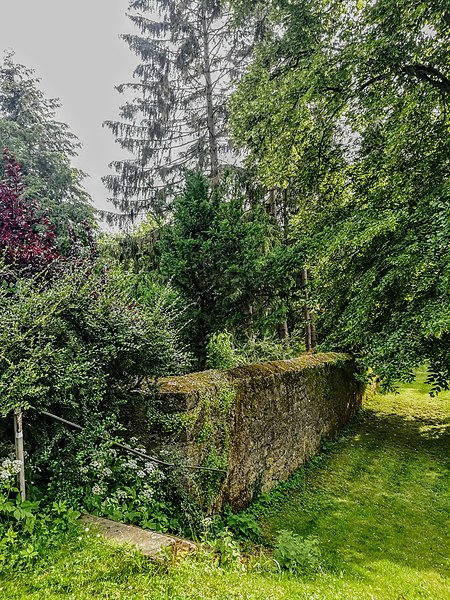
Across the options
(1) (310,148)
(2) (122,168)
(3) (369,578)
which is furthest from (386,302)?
(2) (122,168)

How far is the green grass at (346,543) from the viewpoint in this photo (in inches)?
80.2

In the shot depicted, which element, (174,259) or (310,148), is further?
(310,148)

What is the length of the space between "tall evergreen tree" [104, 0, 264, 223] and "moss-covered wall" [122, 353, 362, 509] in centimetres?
748

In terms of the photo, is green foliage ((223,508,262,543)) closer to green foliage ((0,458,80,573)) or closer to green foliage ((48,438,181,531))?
green foliage ((48,438,181,531))

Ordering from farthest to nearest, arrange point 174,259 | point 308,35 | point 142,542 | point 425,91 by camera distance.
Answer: point 425,91 → point 308,35 → point 174,259 → point 142,542

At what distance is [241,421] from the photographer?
4.18 metres

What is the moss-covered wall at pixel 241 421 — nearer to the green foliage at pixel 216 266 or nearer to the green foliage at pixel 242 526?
the green foliage at pixel 242 526

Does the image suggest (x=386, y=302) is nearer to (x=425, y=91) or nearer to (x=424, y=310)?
(x=424, y=310)

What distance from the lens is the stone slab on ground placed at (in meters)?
2.34

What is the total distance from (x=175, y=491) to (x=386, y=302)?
16.8ft

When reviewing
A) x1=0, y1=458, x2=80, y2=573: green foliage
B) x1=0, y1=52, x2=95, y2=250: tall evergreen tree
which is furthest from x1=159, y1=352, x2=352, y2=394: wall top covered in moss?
x1=0, y1=52, x2=95, y2=250: tall evergreen tree

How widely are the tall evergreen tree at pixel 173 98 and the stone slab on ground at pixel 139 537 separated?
939 centimetres

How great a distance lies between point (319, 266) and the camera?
24.8ft

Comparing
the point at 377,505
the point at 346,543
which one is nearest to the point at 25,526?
the point at 346,543
